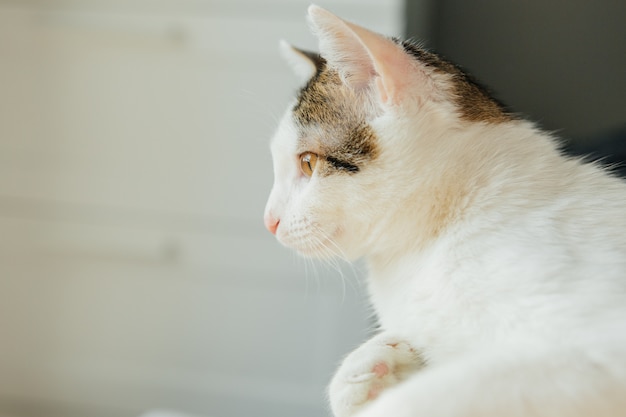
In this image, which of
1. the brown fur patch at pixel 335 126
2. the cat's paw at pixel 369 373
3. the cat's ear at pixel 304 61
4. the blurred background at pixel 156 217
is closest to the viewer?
the cat's paw at pixel 369 373

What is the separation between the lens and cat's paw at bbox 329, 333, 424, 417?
Result: 1.86 ft

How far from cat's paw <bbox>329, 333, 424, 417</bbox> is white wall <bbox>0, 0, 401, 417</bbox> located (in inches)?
39.9

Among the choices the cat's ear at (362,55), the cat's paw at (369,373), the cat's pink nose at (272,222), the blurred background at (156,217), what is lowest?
the blurred background at (156,217)

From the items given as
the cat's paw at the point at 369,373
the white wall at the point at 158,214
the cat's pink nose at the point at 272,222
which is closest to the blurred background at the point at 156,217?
the white wall at the point at 158,214

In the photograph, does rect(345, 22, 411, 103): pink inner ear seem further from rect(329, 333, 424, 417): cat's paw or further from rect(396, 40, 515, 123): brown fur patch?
rect(329, 333, 424, 417): cat's paw

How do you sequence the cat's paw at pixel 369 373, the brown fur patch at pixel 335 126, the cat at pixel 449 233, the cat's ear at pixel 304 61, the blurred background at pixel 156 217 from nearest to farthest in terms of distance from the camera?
the cat at pixel 449 233, the cat's paw at pixel 369 373, the brown fur patch at pixel 335 126, the cat's ear at pixel 304 61, the blurred background at pixel 156 217

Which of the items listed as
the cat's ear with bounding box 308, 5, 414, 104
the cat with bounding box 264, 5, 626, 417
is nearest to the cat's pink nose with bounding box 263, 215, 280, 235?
the cat with bounding box 264, 5, 626, 417

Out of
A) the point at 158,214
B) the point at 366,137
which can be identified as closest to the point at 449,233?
the point at 366,137

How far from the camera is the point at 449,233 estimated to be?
0.62 meters

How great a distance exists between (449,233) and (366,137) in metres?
0.13

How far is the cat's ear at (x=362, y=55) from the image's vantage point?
0.62 m

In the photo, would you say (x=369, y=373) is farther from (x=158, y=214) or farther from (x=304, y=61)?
(x=158, y=214)

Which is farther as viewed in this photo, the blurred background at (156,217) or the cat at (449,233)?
the blurred background at (156,217)

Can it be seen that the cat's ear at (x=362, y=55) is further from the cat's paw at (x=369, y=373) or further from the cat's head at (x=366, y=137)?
the cat's paw at (x=369, y=373)
